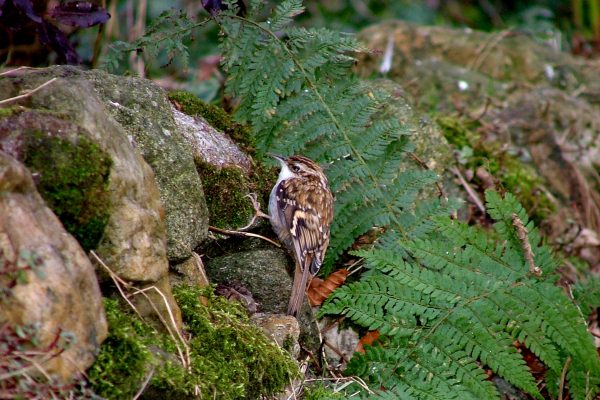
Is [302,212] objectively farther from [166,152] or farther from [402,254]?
[166,152]

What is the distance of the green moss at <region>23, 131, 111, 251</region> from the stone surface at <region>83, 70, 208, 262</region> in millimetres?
723

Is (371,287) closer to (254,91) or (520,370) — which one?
(520,370)

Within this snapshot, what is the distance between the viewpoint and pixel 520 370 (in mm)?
3898

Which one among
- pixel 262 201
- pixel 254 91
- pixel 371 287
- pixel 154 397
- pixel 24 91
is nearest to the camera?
pixel 154 397

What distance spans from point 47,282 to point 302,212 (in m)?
2.72

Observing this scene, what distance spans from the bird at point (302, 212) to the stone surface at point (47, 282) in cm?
173

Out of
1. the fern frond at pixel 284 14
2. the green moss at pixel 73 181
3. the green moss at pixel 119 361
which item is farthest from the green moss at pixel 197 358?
the fern frond at pixel 284 14

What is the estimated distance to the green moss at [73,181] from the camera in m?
3.03

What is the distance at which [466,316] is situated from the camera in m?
4.05

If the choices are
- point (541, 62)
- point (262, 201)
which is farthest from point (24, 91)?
point (541, 62)

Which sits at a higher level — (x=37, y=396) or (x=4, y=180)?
(x=4, y=180)

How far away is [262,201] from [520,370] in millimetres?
1967

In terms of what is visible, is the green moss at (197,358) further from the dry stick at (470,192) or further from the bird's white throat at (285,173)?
the dry stick at (470,192)

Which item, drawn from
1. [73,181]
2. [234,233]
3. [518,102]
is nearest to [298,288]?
[234,233]
